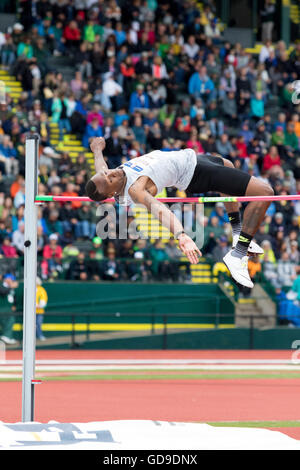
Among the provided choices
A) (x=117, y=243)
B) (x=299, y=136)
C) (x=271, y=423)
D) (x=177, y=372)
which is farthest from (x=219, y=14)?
(x=271, y=423)

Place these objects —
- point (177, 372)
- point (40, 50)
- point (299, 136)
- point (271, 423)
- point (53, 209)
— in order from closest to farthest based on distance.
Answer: point (271, 423) → point (177, 372) → point (53, 209) → point (40, 50) → point (299, 136)

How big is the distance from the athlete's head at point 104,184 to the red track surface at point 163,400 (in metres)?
3.23

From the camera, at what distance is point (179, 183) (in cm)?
935

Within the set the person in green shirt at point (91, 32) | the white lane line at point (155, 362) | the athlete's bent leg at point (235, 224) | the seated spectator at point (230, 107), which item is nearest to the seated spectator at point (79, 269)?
the white lane line at point (155, 362)

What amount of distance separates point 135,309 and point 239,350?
2623mm

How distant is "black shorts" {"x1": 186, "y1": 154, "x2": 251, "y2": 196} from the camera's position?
364 inches

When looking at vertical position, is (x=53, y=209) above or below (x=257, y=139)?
below

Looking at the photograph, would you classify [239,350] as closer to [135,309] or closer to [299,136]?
[135,309]

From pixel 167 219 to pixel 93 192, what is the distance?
32.8 inches

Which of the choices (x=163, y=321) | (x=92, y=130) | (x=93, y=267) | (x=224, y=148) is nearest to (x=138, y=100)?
(x=92, y=130)

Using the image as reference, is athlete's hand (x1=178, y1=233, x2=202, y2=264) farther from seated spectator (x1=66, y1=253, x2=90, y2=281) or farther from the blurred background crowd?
seated spectator (x1=66, y1=253, x2=90, y2=281)

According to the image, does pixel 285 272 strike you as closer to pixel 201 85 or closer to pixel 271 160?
pixel 271 160

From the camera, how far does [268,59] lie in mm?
26703

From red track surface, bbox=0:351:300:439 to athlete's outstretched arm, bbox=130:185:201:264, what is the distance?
2793 millimetres
